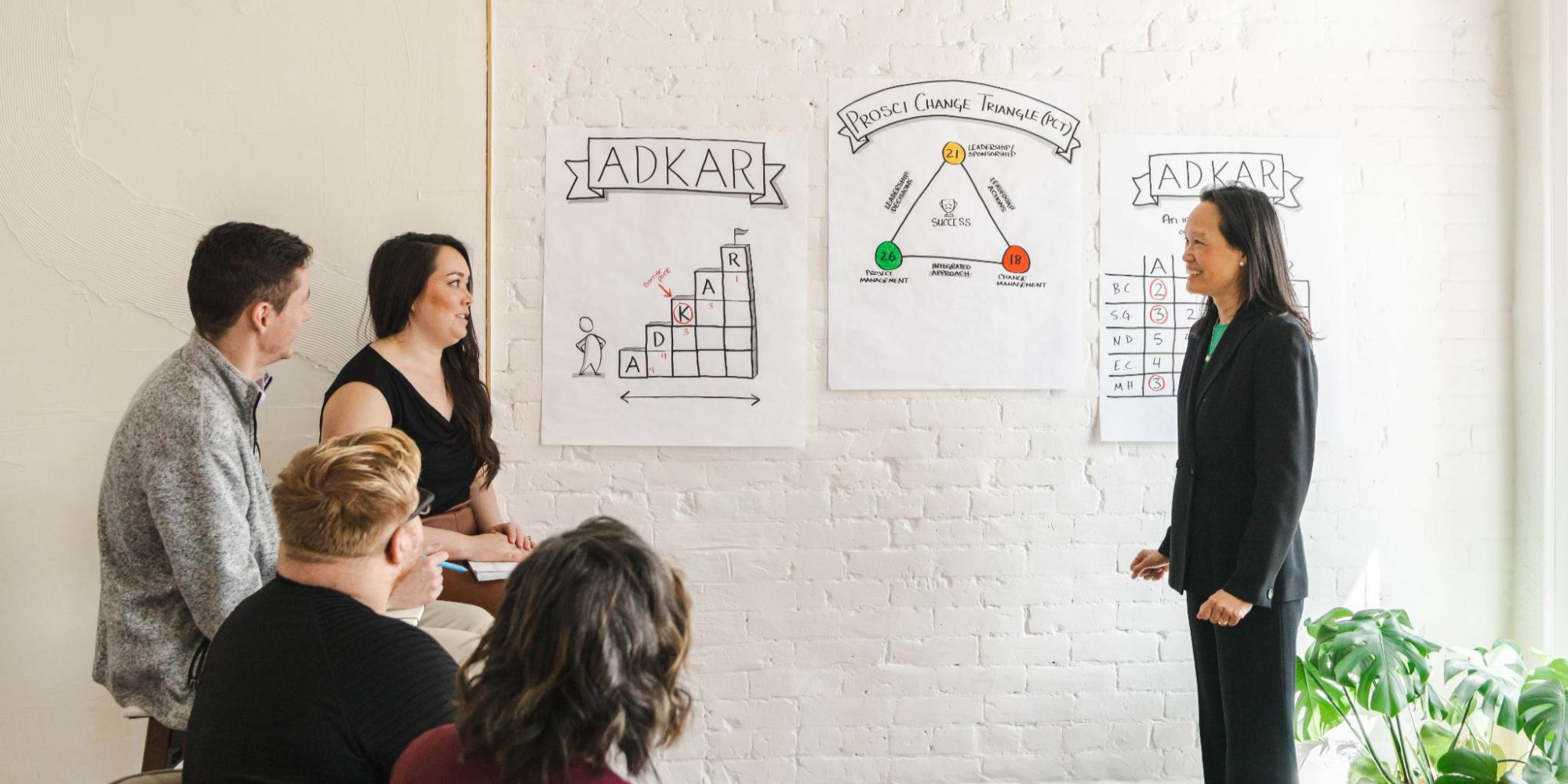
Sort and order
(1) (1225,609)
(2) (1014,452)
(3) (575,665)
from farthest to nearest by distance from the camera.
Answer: (2) (1014,452), (1) (1225,609), (3) (575,665)

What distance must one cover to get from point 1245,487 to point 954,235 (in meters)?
1.07

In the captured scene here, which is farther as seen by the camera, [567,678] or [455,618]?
[455,618]

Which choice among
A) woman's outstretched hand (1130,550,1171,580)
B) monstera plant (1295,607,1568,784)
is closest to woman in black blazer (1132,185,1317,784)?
woman's outstretched hand (1130,550,1171,580)

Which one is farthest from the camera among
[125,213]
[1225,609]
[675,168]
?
[675,168]

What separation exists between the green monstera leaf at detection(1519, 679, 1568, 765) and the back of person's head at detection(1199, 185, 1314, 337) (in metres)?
0.96

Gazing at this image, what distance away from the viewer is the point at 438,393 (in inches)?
97.8

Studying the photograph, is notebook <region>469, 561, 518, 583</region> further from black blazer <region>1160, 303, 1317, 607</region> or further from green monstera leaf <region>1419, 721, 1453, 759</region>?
green monstera leaf <region>1419, 721, 1453, 759</region>

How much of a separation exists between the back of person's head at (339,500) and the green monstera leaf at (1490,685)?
7.65 feet

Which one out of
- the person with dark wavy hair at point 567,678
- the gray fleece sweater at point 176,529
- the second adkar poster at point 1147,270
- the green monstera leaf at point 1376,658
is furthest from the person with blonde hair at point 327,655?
the second adkar poster at point 1147,270

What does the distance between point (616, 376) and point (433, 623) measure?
0.85 metres

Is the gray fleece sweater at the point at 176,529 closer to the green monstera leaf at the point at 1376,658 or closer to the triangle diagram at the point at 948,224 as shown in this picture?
the triangle diagram at the point at 948,224

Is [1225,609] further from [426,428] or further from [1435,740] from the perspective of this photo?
[426,428]

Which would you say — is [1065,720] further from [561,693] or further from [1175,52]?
[561,693]

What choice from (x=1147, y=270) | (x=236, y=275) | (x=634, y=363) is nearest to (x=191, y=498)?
(x=236, y=275)
